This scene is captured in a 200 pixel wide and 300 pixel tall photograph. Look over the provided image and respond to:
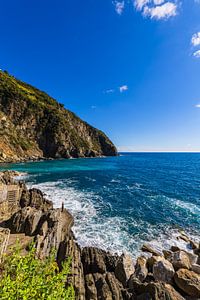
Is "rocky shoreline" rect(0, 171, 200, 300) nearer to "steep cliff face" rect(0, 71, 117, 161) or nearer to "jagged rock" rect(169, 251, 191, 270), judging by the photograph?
"jagged rock" rect(169, 251, 191, 270)

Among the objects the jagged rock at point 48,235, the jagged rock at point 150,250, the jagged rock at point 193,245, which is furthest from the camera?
the jagged rock at point 193,245

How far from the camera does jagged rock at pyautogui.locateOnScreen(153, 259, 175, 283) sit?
11828 mm

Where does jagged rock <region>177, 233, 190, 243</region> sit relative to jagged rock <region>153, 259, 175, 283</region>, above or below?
below

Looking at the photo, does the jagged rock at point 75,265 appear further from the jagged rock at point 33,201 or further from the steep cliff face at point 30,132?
the steep cliff face at point 30,132

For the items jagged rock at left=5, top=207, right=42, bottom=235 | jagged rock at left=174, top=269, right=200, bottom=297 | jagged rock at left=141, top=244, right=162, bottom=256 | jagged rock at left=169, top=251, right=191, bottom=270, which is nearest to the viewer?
jagged rock at left=174, top=269, right=200, bottom=297

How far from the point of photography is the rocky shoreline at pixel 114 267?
9.18m

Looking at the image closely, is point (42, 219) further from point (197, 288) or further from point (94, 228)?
point (197, 288)

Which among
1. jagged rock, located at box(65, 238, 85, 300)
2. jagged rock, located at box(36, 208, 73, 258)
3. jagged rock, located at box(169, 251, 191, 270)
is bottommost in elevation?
jagged rock, located at box(169, 251, 191, 270)

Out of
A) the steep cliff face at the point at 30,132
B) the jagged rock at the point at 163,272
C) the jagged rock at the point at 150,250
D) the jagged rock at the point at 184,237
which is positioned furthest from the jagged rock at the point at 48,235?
the steep cliff face at the point at 30,132

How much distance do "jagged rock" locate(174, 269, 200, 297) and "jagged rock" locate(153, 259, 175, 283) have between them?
0.38 metres

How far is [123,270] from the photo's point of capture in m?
11.9

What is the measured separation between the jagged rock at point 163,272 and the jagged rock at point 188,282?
38 cm

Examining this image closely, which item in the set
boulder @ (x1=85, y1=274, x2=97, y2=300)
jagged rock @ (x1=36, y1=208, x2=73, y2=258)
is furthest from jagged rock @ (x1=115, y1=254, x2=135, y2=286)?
jagged rock @ (x1=36, y1=208, x2=73, y2=258)

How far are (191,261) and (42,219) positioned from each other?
13401mm
